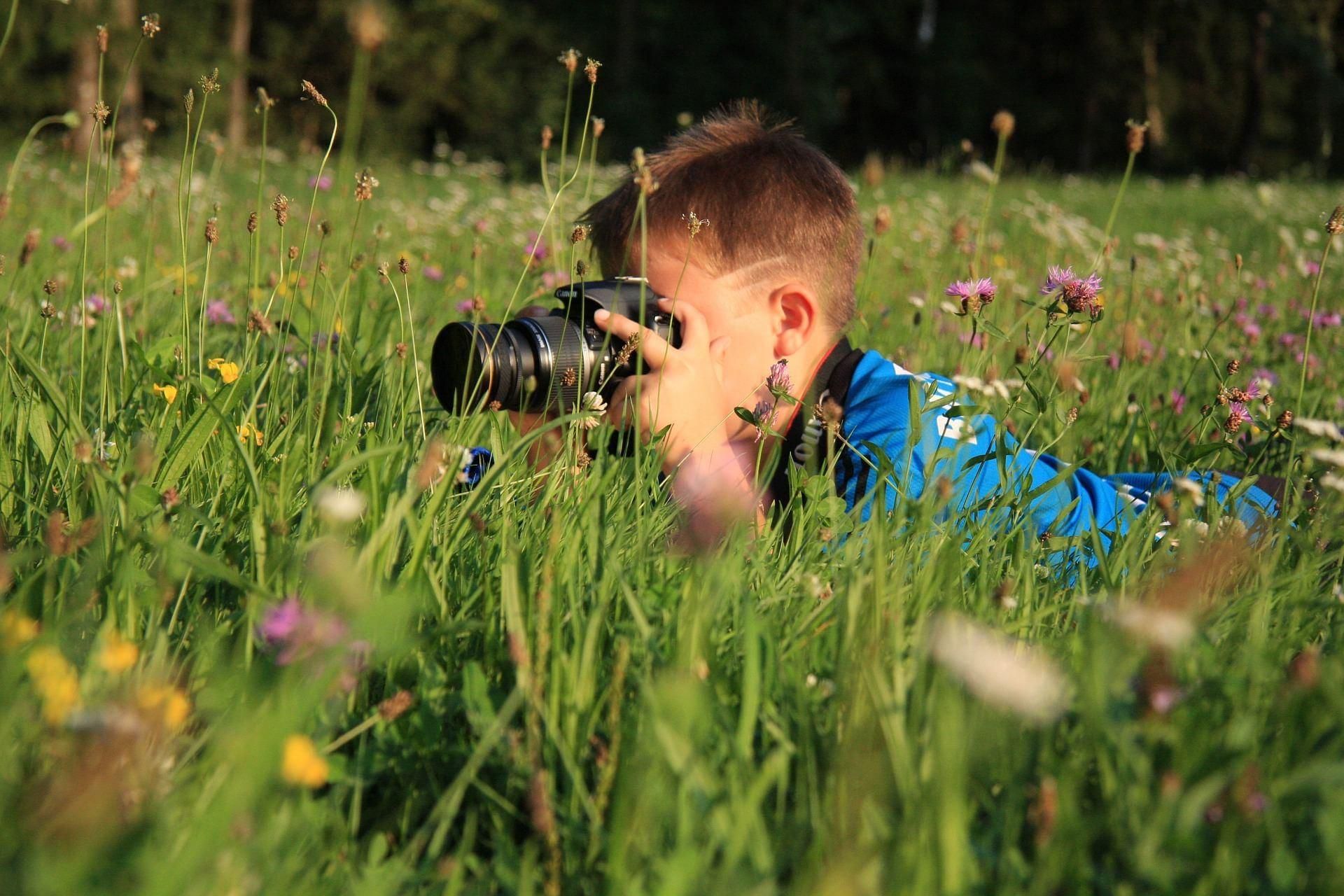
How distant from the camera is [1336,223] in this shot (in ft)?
4.73


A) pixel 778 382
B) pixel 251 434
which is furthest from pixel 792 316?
pixel 251 434

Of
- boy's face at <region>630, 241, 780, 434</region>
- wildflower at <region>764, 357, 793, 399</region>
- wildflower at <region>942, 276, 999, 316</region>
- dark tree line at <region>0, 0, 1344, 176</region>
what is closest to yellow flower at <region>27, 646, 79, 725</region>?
wildflower at <region>764, 357, 793, 399</region>

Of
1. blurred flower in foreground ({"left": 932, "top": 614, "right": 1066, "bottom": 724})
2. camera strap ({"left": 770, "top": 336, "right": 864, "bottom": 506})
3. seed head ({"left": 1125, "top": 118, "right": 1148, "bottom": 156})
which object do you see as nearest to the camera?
blurred flower in foreground ({"left": 932, "top": 614, "right": 1066, "bottom": 724})

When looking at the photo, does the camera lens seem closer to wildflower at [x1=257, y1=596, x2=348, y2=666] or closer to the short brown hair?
the short brown hair

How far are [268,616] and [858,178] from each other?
829cm

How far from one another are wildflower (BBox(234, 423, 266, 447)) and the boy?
0.44 metres

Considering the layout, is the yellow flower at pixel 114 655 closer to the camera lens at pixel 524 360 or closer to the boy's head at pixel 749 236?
the camera lens at pixel 524 360

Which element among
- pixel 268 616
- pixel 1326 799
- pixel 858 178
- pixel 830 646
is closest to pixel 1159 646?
pixel 1326 799

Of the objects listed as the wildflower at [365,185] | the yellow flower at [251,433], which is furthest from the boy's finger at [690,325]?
the yellow flower at [251,433]

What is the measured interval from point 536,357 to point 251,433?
0.36 metres

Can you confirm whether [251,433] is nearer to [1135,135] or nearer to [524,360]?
[524,360]

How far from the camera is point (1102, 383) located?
8.02ft

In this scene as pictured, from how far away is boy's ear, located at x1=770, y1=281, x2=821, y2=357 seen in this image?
1.95 meters

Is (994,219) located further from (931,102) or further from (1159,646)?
(931,102)
